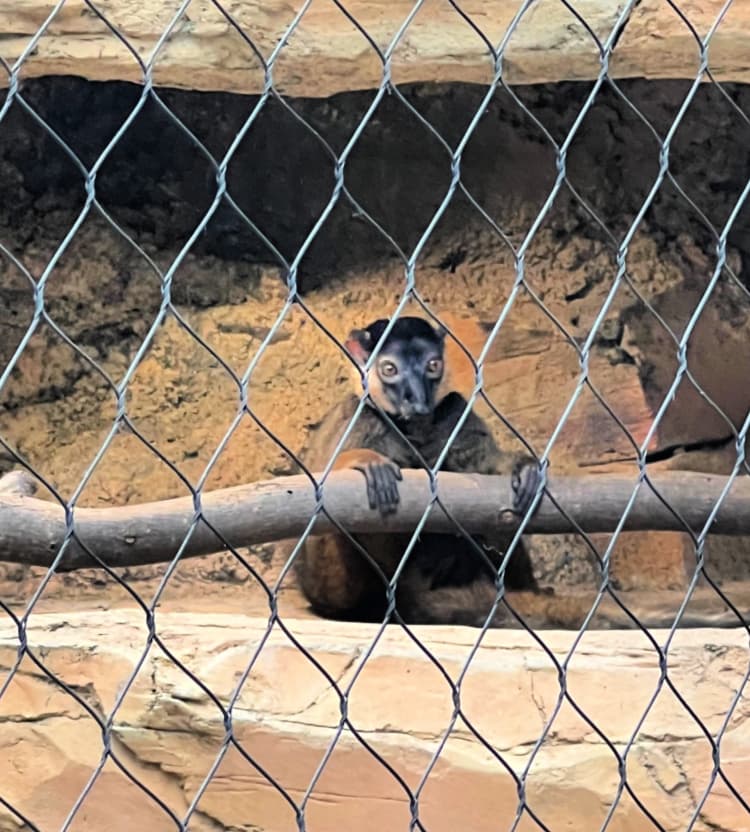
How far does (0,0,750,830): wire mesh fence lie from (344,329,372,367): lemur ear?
6 centimetres

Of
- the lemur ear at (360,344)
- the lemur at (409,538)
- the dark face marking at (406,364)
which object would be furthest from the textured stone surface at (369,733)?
the lemur ear at (360,344)

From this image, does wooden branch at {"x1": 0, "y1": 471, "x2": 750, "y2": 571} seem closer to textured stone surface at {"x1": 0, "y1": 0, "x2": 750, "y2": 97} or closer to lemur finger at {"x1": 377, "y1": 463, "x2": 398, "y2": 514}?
lemur finger at {"x1": 377, "y1": 463, "x2": 398, "y2": 514}

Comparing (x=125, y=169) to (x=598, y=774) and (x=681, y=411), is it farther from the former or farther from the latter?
(x=598, y=774)

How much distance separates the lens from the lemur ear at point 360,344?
3.34 meters

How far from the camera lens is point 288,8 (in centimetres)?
278

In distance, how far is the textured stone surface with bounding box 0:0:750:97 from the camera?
2.77m

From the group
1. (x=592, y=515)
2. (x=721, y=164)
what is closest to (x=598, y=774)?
(x=592, y=515)

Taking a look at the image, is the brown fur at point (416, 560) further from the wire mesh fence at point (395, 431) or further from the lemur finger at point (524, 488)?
the lemur finger at point (524, 488)

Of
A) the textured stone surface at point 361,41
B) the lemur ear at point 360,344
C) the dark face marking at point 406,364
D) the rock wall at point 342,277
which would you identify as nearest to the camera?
the textured stone surface at point 361,41

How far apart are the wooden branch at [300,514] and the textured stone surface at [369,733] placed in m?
0.24

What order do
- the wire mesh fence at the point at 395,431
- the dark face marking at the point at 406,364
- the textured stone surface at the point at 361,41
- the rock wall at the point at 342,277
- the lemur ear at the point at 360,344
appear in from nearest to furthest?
the wire mesh fence at the point at 395,431
the textured stone surface at the point at 361,41
the dark face marking at the point at 406,364
the lemur ear at the point at 360,344
the rock wall at the point at 342,277

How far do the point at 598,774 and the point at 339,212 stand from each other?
2.11 meters

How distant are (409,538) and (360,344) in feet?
1.87

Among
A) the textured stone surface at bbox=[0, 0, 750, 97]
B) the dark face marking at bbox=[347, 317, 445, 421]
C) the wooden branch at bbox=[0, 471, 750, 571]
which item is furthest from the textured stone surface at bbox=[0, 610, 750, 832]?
the textured stone surface at bbox=[0, 0, 750, 97]
